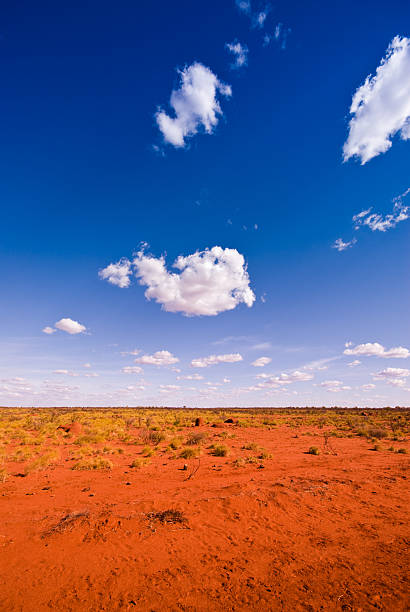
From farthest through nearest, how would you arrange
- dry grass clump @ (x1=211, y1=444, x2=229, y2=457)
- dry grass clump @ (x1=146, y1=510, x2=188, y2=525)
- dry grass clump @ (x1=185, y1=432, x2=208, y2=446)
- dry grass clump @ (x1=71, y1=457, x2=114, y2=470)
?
1. dry grass clump @ (x1=185, y1=432, x2=208, y2=446)
2. dry grass clump @ (x1=211, y1=444, x2=229, y2=457)
3. dry grass clump @ (x1=71, y1=457, x2=114, y2=470)
4. dry grass clump @ (x1=146, y1=510, x2=188, y2=525)

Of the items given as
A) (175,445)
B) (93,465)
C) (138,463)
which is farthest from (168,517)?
(175,445)

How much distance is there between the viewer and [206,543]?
23.5ft

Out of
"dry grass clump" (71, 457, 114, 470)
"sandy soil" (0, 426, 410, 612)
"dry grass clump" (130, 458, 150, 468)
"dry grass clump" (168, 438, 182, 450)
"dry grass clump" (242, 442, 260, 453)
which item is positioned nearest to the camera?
"sandy soil" (0, 426, 410, 612)

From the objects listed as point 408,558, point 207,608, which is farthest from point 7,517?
point 408,558

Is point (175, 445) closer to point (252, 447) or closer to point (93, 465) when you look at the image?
point (252, 447)

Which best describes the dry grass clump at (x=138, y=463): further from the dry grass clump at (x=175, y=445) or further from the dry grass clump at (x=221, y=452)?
the dry grass clump at (x=175, y=445)

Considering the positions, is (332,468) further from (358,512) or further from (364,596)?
(364,596)

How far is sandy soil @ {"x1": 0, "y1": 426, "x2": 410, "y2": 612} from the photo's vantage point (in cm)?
533

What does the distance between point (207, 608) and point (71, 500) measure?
6692 mm

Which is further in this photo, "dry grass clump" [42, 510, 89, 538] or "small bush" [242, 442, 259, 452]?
"small bush" [242, 442, 259, 452]

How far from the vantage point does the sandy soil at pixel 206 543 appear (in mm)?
5328

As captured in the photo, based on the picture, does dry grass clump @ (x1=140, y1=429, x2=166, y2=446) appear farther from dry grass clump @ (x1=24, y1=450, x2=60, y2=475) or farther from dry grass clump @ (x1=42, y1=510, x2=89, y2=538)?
dry grass clump @ (x1=42, y1=510, x2=89, y2=538)

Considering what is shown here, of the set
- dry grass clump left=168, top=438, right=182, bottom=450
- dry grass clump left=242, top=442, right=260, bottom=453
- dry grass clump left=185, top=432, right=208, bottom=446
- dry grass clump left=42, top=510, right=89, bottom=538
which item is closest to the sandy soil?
dry grass clump left=42, top=510, right=89, bottom=538

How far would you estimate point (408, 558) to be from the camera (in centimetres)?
655
